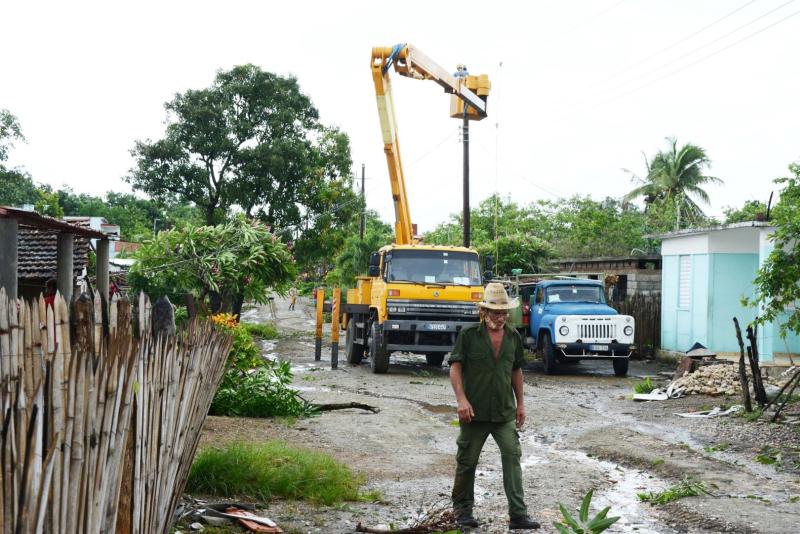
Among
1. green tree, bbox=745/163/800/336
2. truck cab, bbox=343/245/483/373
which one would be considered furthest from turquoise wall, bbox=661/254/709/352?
green tree, bbox=745/163/800/336

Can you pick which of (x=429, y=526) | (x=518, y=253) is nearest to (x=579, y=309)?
(x=518, y=253)

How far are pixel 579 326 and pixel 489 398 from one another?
1271cm

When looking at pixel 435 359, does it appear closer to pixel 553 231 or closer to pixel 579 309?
pixel 579 309

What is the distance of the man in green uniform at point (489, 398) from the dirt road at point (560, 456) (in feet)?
0.97

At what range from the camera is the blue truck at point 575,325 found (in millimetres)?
18703

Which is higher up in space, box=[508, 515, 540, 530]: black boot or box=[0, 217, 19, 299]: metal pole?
box=[0, 217, 19, 299]: metal pole

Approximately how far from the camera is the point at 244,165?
31453mm

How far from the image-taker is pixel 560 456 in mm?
9680

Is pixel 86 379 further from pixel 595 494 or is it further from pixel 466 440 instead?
pixel 595 494

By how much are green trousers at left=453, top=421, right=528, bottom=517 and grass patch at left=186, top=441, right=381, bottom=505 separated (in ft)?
3.15

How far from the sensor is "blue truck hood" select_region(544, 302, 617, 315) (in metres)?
19.4

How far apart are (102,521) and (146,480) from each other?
2.19 feet

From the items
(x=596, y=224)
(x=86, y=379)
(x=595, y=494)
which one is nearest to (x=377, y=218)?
(x=596, y=224)

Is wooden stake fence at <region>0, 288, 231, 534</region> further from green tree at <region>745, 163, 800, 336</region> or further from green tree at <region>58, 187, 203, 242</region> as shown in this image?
green tree at <region>58, 187, 203, 242</region>
